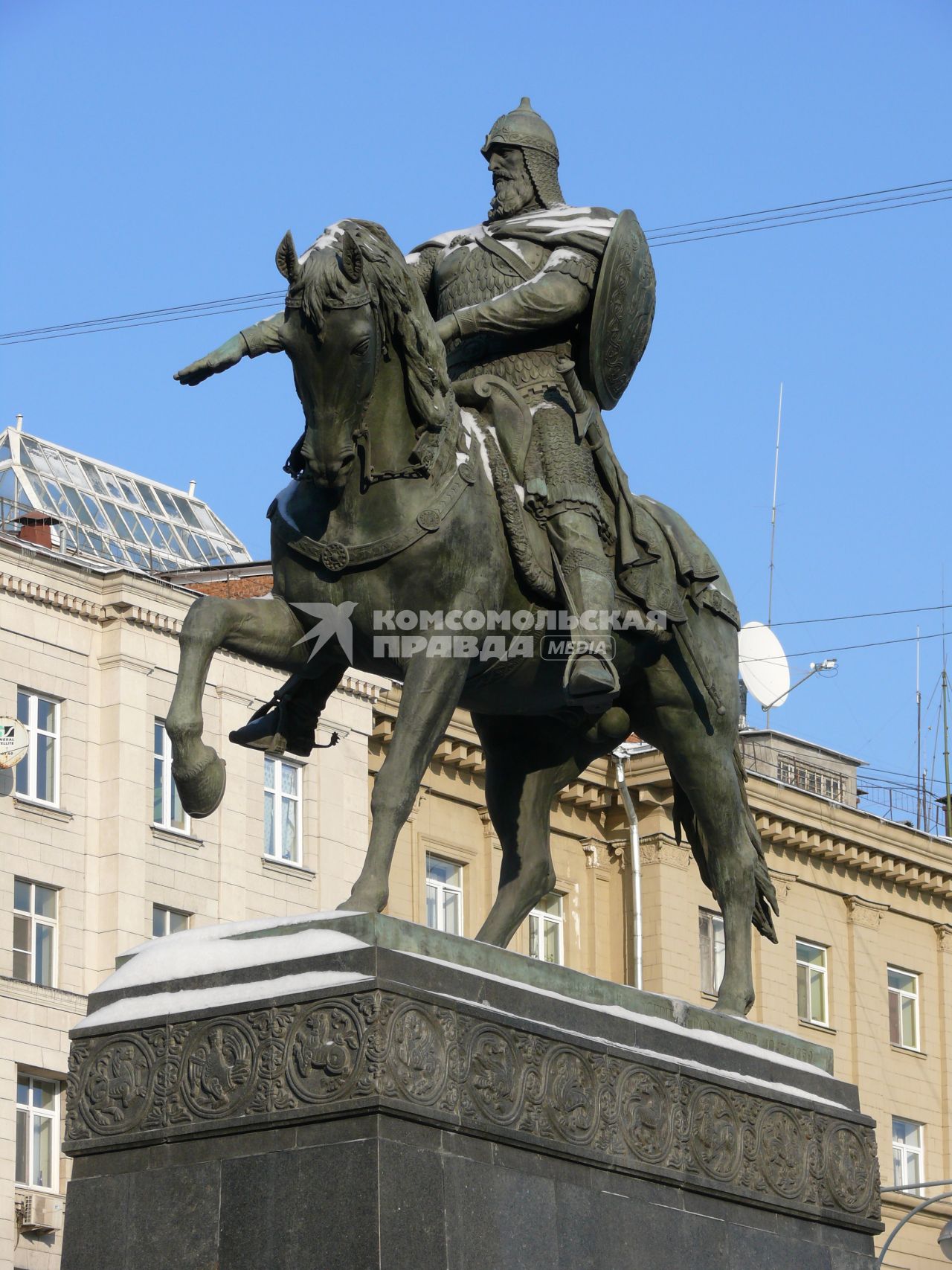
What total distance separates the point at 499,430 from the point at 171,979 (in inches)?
126

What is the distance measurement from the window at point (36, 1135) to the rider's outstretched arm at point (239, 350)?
84.9ft

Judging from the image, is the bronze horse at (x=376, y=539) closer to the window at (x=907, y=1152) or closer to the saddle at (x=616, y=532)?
the saddle at (x=616, y=532)

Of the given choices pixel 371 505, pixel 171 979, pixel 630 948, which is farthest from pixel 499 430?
pixel 630 948

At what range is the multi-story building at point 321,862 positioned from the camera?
134 ft

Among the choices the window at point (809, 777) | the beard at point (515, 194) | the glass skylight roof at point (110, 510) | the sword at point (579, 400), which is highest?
the glass skylight roof at point (110, 510)

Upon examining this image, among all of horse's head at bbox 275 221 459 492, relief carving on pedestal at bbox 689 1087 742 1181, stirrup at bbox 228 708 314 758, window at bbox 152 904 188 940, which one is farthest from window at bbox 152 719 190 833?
horse's head at bbox 275 221 459 492

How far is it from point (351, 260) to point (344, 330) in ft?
0.99

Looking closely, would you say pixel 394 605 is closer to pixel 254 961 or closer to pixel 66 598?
pixel 254 961

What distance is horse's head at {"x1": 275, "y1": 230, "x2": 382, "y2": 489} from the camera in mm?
13992

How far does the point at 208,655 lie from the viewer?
→ 563 inches

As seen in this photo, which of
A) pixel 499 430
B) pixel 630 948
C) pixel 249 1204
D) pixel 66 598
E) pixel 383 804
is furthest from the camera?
pixel 630 948

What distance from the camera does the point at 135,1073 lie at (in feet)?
46.1

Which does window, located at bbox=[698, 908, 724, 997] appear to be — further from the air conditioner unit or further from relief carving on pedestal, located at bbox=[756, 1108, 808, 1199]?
relief carving on pedestal, located at bbox=[756, 1108, 808, 1199]

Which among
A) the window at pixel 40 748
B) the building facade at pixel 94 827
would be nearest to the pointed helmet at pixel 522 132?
the building facade at pixel 94 827
